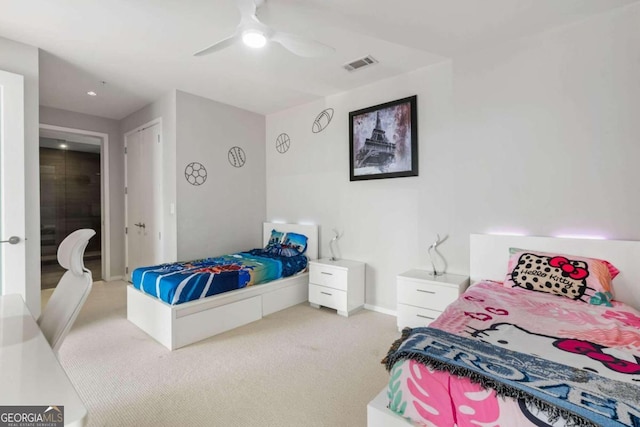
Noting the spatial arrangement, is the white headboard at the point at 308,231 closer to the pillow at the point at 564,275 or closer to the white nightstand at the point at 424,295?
the white nightstand at the point at 424,295

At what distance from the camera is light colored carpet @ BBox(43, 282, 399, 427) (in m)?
1.83

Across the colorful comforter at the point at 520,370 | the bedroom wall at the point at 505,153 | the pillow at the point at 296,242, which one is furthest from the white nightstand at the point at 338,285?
the colorful comforter at the point at 520,370

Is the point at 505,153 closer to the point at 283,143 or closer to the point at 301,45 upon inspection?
the point at 301,45

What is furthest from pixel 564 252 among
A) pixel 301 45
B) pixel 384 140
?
pixel 301 45

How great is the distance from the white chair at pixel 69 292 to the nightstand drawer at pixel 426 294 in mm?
2477

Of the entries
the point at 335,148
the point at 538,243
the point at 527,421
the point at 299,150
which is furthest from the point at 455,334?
the point at 299,150

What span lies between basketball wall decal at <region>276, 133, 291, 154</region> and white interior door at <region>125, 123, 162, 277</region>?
1.61 metres


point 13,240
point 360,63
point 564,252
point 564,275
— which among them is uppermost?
point 360,63

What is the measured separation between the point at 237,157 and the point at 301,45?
2.52 m

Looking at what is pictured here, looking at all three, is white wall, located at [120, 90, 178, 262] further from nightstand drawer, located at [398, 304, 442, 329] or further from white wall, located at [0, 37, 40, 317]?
nightstand drawer, located at [398, 304, 442, 329]

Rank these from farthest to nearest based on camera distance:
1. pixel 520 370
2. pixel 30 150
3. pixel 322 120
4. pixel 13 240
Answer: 1. pixel 322 120
2. pixel 30 150
3. pixel 13 240
4. pixel 520 370

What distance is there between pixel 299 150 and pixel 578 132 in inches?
120

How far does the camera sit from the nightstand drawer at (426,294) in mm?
2707

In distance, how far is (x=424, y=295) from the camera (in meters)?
2.84
